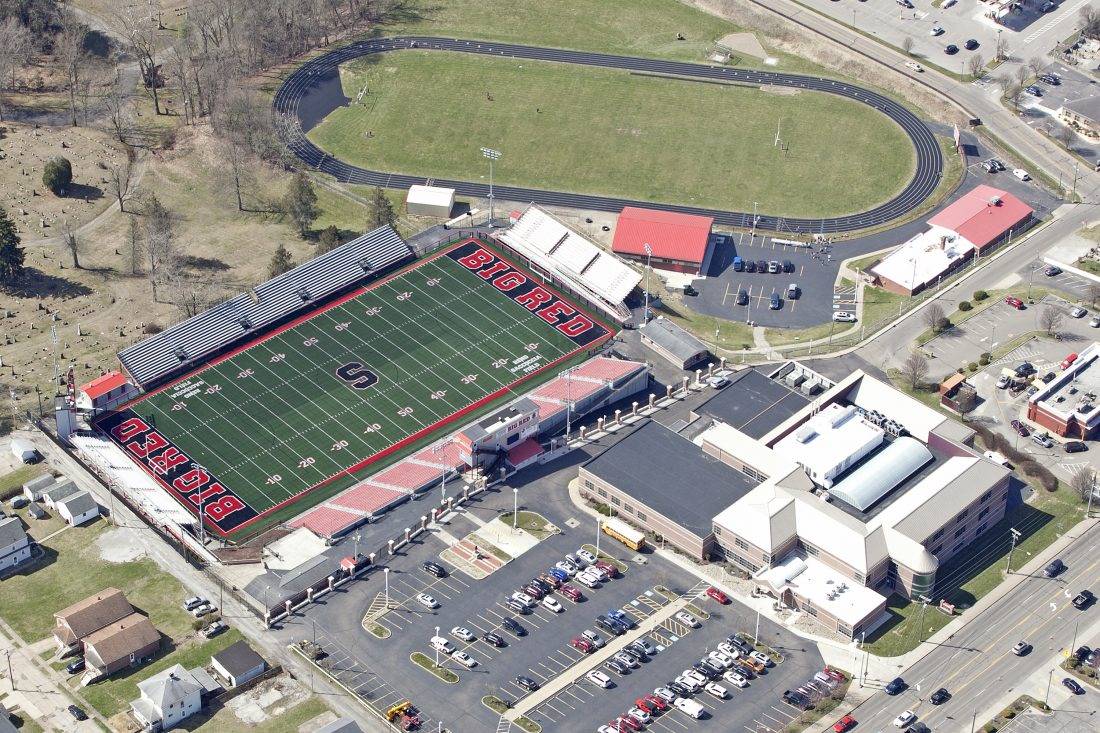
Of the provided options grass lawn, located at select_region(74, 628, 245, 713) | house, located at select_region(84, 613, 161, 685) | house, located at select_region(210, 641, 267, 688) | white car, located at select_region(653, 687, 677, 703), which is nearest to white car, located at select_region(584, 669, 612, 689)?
white car, located at select_region(653, 687, 677, 703)

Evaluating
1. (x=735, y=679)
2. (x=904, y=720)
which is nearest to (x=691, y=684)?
(x=735, y=679)

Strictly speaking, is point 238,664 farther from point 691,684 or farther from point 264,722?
point 691,684

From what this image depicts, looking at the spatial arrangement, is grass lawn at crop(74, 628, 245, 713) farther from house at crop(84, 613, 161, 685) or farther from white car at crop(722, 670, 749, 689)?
white car at crop(722, 670, 749, 689)

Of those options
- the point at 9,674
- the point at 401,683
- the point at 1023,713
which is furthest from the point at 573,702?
the point at 9,674

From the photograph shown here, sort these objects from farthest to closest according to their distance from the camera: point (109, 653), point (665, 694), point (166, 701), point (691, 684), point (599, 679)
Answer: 1. point (109, 653)
2. point (599, 679)
3. point (691, 684)
4. point (665, 694)
5. point (166, 701)

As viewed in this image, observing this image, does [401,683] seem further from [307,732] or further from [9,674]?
[9,674]

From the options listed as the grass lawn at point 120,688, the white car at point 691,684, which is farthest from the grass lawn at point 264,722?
the white car at point 691,684
